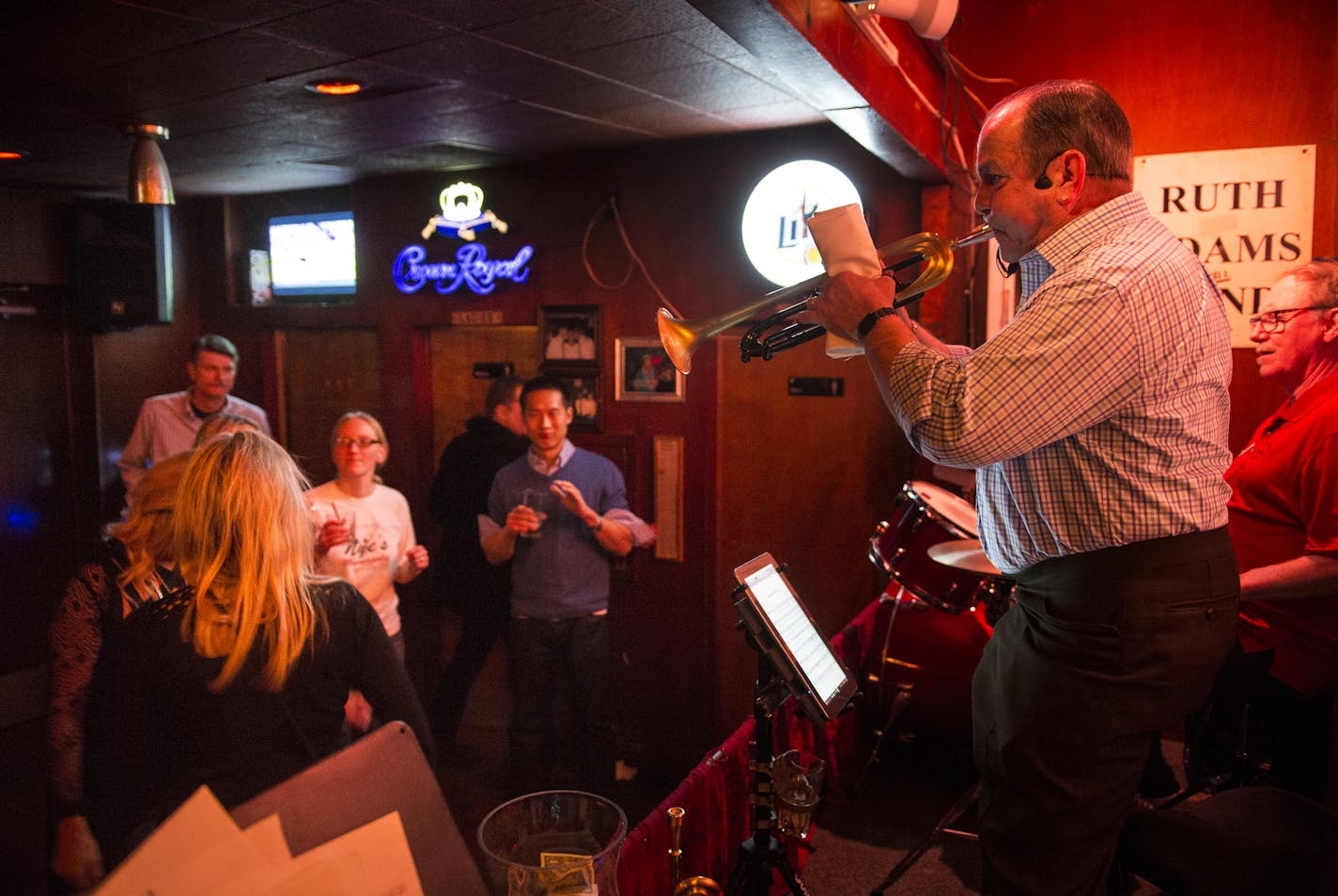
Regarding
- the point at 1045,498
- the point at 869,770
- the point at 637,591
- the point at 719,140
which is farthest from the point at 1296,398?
the point at 637,591

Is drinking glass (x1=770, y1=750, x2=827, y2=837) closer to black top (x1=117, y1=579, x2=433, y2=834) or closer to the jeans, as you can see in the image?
black top (x1=117, y1=579, x2=433, y2=834)

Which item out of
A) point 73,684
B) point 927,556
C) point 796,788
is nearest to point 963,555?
point 927,556

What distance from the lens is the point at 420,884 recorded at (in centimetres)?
137

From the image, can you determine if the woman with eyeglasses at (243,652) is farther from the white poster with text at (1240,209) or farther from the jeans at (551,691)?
the white poster with text at (1240,209)

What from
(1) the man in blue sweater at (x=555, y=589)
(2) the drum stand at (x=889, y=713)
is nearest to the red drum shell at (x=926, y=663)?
(2) the drum stand at (x=889, y=713)

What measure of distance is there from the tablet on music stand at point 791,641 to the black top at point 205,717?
98cm

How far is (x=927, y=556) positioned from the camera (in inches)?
134

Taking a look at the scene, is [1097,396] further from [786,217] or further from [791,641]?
[786,217]

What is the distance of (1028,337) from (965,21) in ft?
11.8

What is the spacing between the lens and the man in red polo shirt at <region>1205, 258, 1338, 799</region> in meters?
2.55

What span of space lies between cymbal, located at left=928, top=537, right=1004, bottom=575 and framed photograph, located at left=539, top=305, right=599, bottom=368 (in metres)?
2.72

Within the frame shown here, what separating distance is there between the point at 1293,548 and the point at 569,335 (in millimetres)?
3937

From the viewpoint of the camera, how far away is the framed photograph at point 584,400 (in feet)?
18.0

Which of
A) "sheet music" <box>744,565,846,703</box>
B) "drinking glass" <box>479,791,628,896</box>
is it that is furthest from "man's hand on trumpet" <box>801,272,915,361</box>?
"drinking glass" <box>479,791,628,896</box>
